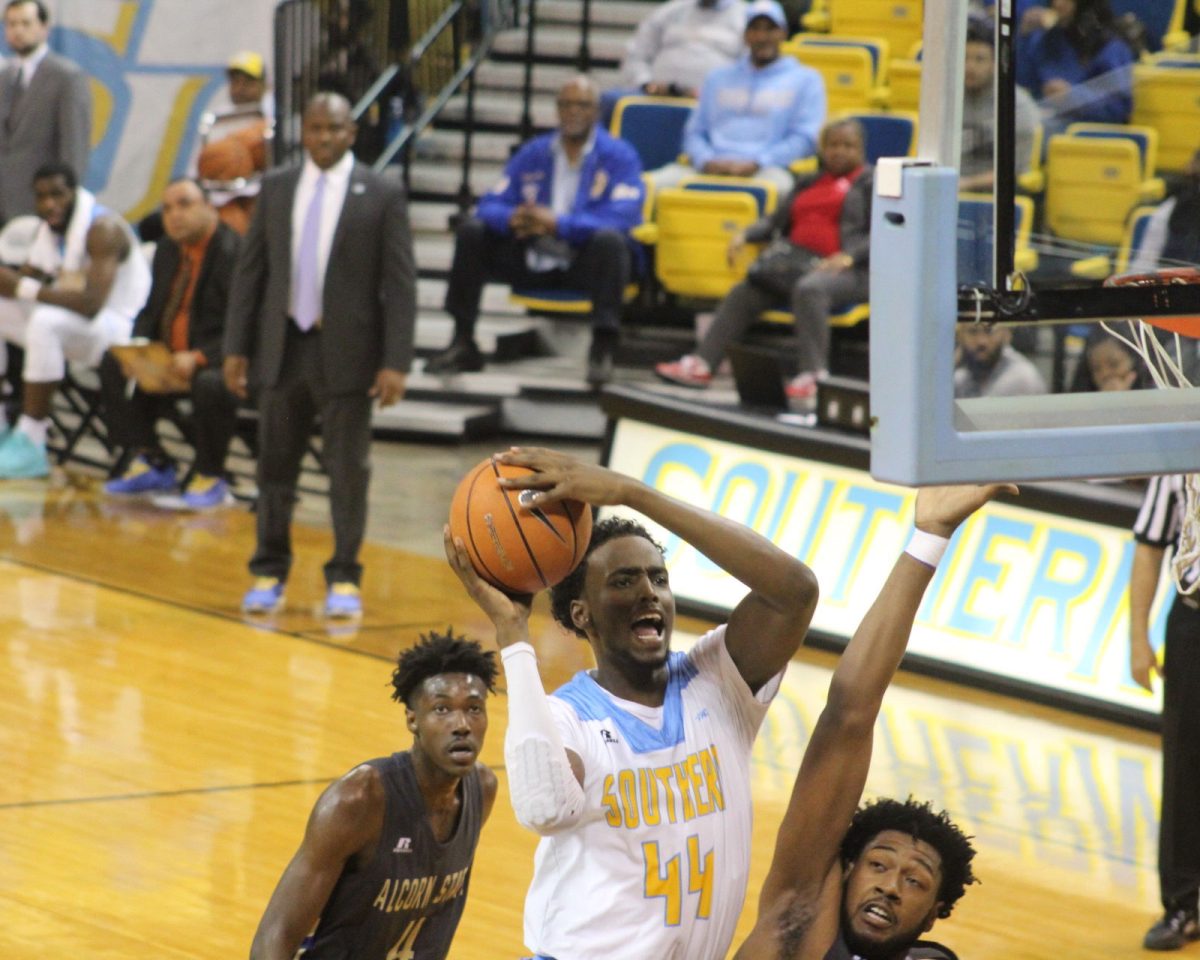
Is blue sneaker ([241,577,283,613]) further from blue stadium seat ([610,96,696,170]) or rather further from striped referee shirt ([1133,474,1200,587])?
blue stadium seat ([610,96,696,170])

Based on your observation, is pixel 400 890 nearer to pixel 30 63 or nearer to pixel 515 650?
pixel 515 650

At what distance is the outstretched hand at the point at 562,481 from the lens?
3324 millimetres

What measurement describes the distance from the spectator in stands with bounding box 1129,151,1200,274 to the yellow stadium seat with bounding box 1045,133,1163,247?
61mm

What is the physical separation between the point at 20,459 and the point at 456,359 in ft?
8.67

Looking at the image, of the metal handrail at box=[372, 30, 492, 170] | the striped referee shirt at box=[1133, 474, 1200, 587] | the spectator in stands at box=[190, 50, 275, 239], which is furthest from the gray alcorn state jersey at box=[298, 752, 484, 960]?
the metal handrail at box=[372, 30, 492, 170]

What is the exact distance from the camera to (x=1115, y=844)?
6551mm

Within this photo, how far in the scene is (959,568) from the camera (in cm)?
841

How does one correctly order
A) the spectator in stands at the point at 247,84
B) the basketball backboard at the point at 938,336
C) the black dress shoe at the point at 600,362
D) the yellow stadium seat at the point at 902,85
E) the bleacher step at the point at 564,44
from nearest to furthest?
the basketball backboard at the point at 938,336 → the black dress shoe at the point at 600,362 → the yellow stadium seat at the point at 902,85 → the spectator in stands at the point at 247,84 → the bleacher step at the point at 564,44

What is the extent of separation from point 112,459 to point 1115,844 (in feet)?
24.3

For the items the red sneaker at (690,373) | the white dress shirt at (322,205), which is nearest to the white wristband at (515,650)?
the white dress shirt at (322,205)

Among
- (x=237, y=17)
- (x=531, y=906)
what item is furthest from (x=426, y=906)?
(x=237, y=17)

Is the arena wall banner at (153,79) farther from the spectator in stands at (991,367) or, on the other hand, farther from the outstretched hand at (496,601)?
the outstretched hand at (496,601)

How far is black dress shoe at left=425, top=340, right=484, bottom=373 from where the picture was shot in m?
12.4

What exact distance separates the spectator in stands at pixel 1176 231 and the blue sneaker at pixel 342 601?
5.44 m
